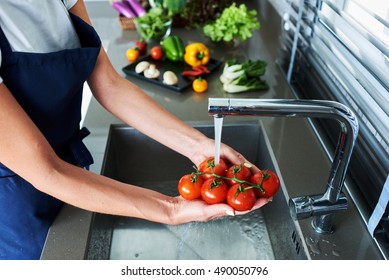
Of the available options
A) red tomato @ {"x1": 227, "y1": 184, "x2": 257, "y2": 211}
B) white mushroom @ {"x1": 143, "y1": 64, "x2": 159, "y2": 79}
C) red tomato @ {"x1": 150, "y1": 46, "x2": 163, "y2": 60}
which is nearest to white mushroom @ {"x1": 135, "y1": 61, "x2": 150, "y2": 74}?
white mushroom @ {"x1": 143, "y1": 64, "x2": 159, "y2": 79}

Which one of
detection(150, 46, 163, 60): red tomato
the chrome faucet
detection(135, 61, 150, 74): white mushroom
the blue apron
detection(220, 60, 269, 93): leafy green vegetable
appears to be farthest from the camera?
detection(150, 46, 163, 60): red tomato

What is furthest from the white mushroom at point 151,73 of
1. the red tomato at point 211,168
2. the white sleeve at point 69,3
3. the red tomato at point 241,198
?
the red tomato at point 241,198

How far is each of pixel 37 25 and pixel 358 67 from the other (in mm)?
776

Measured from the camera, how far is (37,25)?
2.69 feet

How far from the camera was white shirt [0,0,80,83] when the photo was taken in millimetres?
751

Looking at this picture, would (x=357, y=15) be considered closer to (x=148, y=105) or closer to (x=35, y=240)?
(x=148, y=105)

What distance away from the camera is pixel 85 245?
32.5 inches

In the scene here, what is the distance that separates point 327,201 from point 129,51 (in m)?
1.15

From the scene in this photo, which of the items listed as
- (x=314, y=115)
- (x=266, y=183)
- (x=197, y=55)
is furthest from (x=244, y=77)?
(x=314, y=115)

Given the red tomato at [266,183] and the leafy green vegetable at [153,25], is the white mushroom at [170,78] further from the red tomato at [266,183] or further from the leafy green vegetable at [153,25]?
the red tomato at [266,183]

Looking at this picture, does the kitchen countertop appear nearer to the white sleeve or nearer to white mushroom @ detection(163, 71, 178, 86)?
white mushroom @ detection(163, 71, 178, 86)

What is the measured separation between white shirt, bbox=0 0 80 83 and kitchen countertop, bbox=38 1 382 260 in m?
0.36

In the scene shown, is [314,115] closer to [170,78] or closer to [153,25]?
[170,78]

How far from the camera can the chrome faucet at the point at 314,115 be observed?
65cm
